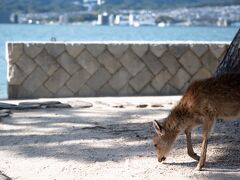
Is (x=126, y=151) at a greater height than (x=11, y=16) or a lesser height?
greater

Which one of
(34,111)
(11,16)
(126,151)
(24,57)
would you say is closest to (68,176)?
(126,151)

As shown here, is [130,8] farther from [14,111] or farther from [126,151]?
[126,151]

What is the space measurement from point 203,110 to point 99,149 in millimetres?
1418

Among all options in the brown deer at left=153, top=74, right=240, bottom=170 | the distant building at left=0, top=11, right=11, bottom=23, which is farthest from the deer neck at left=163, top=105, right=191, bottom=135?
the distant building at left=0, top=11, right=11, bottom=23

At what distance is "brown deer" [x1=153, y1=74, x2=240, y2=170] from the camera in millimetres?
5234

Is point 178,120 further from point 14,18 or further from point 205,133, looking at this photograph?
point 14,18

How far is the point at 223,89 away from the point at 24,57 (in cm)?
620

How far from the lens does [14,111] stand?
8.96m

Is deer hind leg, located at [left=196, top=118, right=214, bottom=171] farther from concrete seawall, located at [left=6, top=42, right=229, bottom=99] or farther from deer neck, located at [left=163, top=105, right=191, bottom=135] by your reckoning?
concrete seawall, located at [left=6, top=42, right=229, bottom=99]

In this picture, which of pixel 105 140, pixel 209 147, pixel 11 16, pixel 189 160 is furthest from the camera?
pixel 11 16

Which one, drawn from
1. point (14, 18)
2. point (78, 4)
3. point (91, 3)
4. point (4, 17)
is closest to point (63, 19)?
point (14, 18)

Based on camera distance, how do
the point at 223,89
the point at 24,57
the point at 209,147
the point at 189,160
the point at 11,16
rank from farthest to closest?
the point at 11,16
the point at 24,57
the point at 209,147
the point at 189,160
the point at 223,89

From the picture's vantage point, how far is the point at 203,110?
17.3 ft

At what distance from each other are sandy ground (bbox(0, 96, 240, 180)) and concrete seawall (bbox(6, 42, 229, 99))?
7.66 ft
